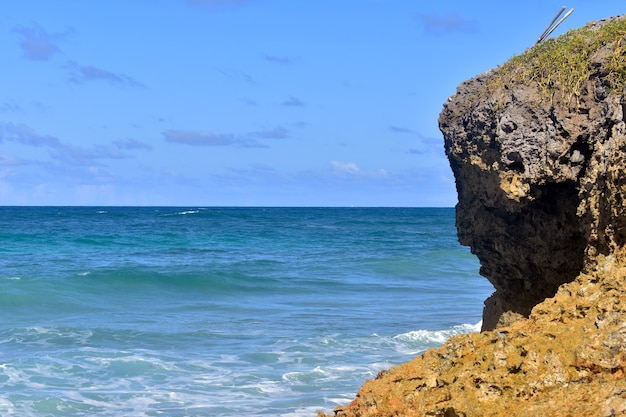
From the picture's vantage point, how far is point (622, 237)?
16.0 feet

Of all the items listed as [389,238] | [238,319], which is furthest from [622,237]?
[389,238]

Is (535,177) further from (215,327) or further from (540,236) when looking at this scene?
(215,327)

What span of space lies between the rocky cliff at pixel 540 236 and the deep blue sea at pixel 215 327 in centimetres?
315

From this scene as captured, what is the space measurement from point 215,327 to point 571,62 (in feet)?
32.6

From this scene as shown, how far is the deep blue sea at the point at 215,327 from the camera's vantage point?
971cm

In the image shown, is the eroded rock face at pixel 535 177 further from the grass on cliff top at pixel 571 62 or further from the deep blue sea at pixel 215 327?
the deep blue sea at pixel 215 327

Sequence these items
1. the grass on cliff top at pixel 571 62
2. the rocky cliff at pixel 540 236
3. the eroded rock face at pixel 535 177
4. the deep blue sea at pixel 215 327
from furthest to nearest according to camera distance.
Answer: the deep blue sea at pixel 215 327 → the grass on cliff top at pixel 571 62 → the eroded rock face at pixel 535 177 → the rocky cliff at pixel 540 236

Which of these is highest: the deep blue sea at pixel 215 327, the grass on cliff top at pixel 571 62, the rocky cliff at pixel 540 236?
the grass on cliff top at pixel 571 62

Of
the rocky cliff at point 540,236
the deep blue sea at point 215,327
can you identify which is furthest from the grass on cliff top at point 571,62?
the deep blue sea at point 215,327

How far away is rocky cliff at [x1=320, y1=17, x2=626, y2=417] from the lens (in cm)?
399

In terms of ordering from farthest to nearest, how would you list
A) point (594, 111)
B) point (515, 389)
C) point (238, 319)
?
point (238, 319), point (594, 111), point (515, 389)

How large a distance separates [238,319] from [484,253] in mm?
8868

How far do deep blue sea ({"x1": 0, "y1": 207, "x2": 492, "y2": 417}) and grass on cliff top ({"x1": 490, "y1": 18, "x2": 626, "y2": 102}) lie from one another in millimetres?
4453

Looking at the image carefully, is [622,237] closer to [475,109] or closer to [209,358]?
[475,109]
